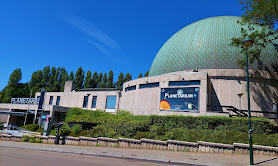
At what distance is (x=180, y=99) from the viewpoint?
23297mm

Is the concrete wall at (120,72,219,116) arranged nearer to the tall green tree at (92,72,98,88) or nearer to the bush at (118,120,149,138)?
the bush at (118,120,149,138)

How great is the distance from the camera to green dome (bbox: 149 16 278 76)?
2698 cm

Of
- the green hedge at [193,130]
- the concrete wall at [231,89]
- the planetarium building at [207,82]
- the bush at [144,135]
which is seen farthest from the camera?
the concrete wall at [231,89]

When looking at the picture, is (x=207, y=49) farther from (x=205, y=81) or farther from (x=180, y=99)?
(x=180, y=99)

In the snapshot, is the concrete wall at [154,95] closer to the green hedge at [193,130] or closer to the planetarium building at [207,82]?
the planetarium building at [207,82]

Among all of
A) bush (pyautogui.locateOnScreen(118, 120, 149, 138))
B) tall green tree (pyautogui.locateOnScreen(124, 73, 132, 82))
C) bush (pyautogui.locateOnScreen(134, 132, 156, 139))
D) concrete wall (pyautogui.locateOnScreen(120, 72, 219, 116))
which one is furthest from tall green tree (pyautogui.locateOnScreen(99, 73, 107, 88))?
bush (pyautogui.locateOnScreen(134, 132, 156, 139))

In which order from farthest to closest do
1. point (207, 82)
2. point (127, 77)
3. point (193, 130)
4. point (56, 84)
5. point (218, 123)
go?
point (127, 77) → point (56, 84) → point (207, 82) → point (218, 123) → point (193, 130)

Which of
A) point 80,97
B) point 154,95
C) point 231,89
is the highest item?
point 231,89

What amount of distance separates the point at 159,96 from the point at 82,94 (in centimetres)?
2418

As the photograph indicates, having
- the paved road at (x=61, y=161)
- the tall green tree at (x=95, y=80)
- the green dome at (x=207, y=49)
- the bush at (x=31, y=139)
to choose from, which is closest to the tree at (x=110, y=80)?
the tall green tree at (x=95, y=80)

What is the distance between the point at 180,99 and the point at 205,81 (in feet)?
11.5

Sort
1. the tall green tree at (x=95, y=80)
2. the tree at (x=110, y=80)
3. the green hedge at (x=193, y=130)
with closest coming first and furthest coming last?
the green hedge at (x=193, y=130) < the tall green tree at (x=95, y=80) < the tree at (x=110, y=80)

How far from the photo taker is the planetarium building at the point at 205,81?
23.2 metres

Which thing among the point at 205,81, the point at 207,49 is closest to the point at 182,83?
the point at 205,81
